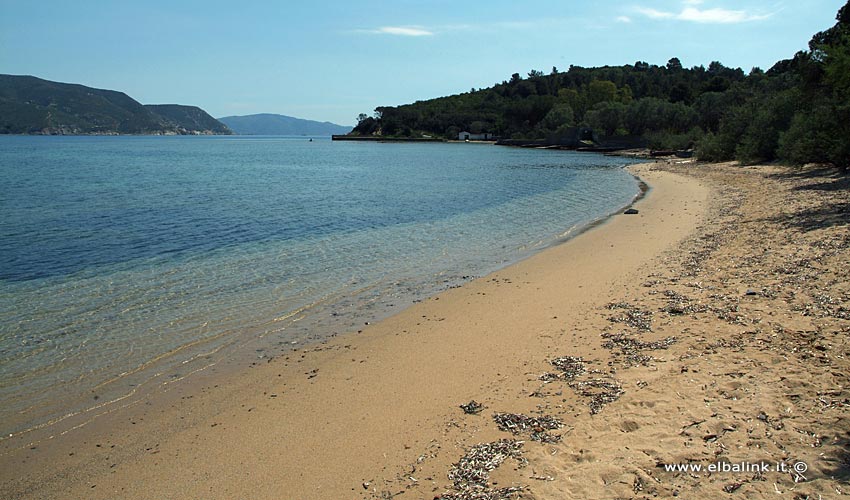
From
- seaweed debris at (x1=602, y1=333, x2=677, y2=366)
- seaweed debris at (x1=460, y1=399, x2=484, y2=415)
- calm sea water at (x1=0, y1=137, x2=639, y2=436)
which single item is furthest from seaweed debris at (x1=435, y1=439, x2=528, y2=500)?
calm sea water at (x1=0, y1=137, x2=639, y2=436)

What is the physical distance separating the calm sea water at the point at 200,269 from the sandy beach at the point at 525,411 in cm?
129

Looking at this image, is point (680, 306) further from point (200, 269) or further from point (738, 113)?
point (738, 113)

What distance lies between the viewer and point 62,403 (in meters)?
7.66

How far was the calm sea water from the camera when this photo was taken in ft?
29.8

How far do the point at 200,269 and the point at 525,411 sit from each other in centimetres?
1165

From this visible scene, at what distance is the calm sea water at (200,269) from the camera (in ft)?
29.8

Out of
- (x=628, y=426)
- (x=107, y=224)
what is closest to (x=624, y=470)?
(x=628, y=426)

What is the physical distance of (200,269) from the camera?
50.6 feet

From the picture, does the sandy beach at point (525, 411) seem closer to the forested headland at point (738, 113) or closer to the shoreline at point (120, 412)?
the shoreline at point (120, 412)

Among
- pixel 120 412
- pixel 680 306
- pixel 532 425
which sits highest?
pixel 680 306

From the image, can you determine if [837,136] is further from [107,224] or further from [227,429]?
[107,224]

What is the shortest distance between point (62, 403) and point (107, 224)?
17982 millimetres

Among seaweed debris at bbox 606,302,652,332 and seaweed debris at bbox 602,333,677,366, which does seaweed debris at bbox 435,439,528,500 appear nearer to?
seaweed debris at bbox 602,333,677,366

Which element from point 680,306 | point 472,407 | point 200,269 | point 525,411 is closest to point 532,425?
point 525,411
